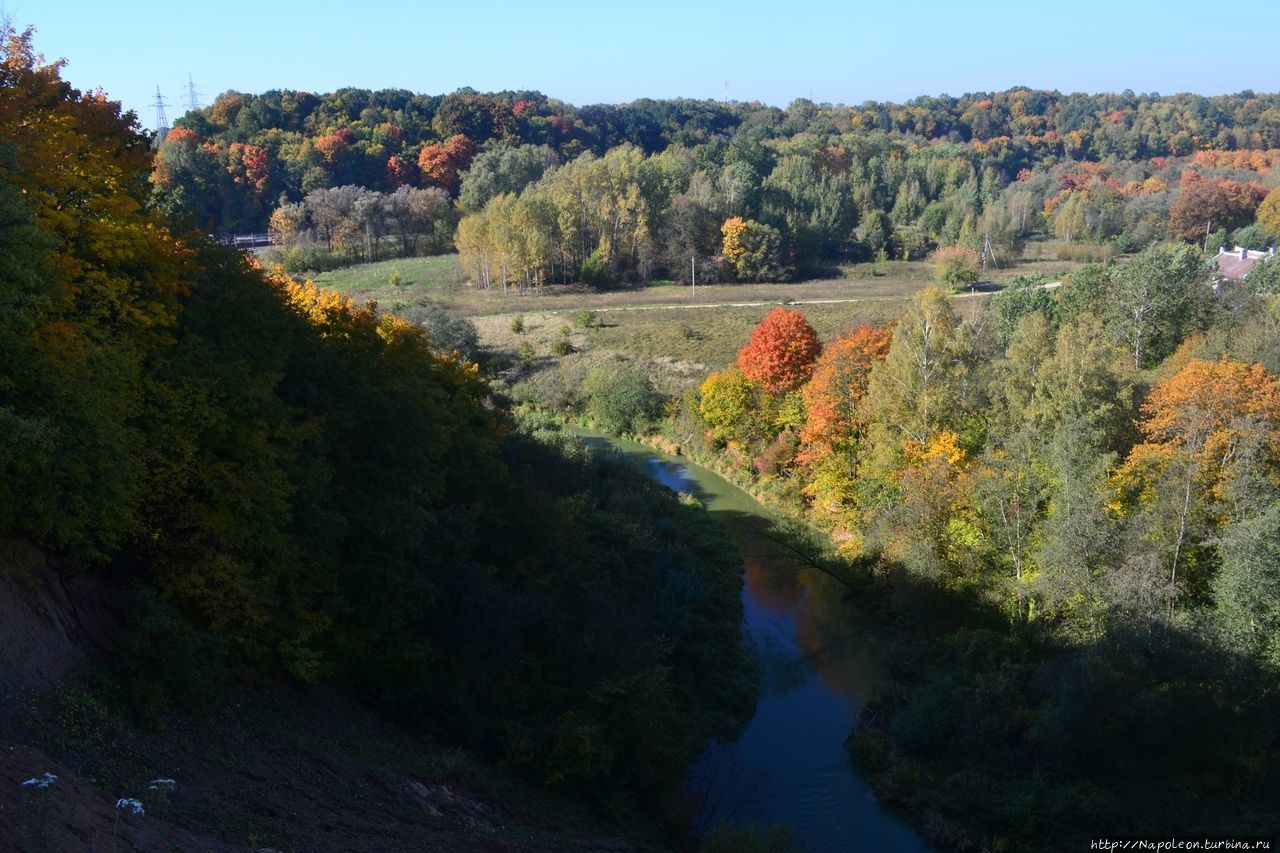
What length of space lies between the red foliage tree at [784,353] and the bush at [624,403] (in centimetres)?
893

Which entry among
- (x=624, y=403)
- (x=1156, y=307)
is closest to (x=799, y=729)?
(x=1156, y=307)

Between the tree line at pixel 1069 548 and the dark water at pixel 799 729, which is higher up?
the tree line at pixel 1069 548

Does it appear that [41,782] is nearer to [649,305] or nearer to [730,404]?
[730,404]

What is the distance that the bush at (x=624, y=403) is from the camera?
1877 inches

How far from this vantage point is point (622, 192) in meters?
74.9

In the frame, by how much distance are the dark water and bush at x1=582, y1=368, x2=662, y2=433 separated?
14324 millimetres

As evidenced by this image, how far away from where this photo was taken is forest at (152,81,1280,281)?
72.9 metres

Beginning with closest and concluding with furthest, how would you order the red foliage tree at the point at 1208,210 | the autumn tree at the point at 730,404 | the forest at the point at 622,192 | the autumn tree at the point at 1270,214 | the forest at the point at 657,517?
the forest at the point at 657,517 → the autumn tree at the point at 730,404 → the forest at the point at 622,192 → the autumn tree at the point at 1270,214 → the red foliage tree at the point at 1208,210

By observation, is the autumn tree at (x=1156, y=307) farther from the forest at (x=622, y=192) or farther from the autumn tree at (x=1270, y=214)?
the autumn tree at (x=1270, y=214)

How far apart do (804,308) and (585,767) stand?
5045 centimetres

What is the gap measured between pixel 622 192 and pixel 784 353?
1542 inches

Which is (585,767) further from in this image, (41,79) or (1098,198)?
(1098,198)

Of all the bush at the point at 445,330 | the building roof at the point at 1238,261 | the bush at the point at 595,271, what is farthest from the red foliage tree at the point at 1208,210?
the bush at the point at 445,330

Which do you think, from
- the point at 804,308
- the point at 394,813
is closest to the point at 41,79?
the point at 394,813
